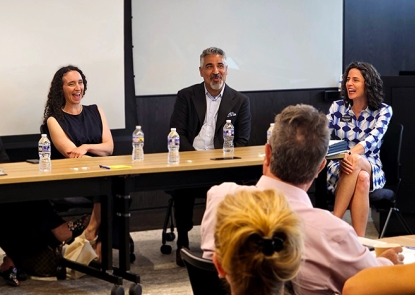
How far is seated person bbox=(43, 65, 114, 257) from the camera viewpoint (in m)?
4.75

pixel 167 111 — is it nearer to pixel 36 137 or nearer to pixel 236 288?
pixel 36 137

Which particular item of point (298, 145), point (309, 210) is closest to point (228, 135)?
point (298, 145)

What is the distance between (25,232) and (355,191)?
215cm

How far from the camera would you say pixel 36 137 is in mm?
5414

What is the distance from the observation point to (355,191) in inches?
187

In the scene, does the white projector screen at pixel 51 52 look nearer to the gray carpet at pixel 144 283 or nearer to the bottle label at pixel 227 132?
the bottle label at pixel 227 132

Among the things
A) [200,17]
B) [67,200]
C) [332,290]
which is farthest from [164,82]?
[332,290]

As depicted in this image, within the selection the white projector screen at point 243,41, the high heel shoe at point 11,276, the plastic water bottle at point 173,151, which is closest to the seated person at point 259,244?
the plastic water bottle at point 173,151

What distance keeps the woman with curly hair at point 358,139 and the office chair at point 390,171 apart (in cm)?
6

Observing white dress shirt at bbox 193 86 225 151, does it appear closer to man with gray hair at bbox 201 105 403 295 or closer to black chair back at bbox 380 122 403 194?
black chair back at bbox 380 122 403 194

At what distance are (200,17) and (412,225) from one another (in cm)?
245

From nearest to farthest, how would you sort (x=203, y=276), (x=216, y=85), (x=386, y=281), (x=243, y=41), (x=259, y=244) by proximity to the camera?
(x=259, y=244)
(x=386, y=281)
(x=203, y=276)
(x=216, y=85)
(x=243, y=41)

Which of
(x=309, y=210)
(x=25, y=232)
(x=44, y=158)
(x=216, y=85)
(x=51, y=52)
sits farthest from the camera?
(x=51, y=52)

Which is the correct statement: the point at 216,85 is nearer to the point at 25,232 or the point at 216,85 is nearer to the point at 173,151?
the point at 173,151
